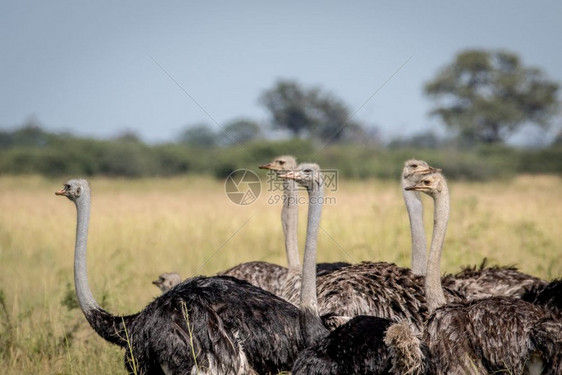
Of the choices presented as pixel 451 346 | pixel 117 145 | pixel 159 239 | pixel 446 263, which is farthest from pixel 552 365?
pixel 117 145

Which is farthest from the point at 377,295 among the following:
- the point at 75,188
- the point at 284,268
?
the point at 75,188

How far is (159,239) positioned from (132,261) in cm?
195

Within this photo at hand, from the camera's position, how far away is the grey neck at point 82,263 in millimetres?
5539

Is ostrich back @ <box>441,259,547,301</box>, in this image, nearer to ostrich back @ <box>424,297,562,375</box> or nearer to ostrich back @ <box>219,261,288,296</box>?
ostrich back @ <box>424,297,562,375</box>

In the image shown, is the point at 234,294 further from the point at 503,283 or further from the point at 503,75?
the point at 503,75

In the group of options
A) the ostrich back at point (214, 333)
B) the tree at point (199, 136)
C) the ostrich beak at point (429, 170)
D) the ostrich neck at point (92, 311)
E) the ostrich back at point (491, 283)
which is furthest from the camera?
the tree at point (199, 136)

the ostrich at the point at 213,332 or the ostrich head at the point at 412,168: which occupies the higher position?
the ostrich head at the point at 412,168

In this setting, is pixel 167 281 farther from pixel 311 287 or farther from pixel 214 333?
pixel 214 333

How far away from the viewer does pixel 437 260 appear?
5449 mm

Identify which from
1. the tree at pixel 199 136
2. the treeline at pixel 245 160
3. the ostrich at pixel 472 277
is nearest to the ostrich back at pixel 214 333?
the ostrich at pixel 472 277

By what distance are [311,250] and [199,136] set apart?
6435 cm

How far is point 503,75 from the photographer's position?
43.6m

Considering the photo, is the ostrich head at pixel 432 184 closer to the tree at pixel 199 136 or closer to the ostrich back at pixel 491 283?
the ostrich back at pixel 491 283

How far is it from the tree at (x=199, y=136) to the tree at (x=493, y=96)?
25.1 m
